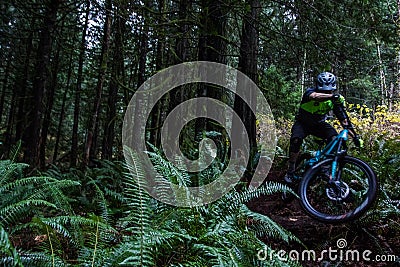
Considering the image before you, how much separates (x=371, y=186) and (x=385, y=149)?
11.4ft

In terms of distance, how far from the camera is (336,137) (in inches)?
201

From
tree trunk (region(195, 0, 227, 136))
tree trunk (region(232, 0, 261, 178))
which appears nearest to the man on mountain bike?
tree trunk (region(195, 0, 227, 136))

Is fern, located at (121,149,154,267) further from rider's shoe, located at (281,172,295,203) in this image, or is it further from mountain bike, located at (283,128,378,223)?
rider's shoe, located at (281,172,295,203)

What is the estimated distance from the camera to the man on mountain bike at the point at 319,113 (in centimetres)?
507

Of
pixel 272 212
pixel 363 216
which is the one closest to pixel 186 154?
pixel 272 212

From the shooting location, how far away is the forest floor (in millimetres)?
3912

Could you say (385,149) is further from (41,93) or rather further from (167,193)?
(41,93)
